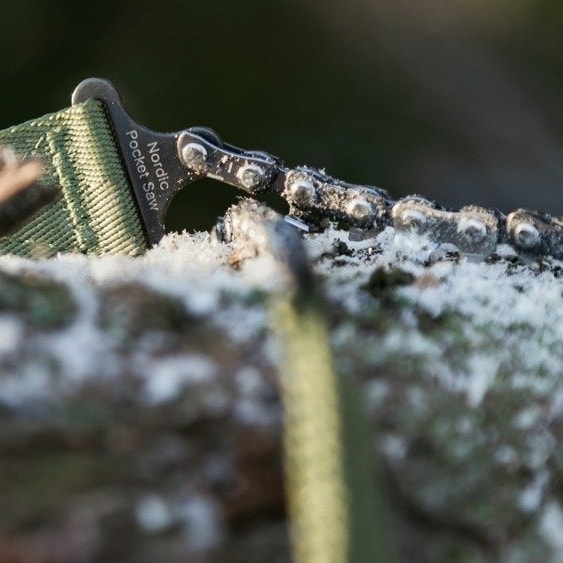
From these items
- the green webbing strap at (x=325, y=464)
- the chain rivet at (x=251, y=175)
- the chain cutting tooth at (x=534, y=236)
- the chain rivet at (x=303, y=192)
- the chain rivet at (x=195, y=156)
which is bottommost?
the green webbing strap at (x=325, y=464)

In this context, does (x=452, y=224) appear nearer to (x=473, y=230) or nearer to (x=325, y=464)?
(x=473, y=230)

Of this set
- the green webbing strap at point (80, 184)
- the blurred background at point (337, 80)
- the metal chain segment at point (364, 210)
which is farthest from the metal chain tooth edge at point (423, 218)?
the blurred background at point (337, 80)

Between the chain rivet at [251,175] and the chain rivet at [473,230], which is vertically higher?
the chain rivet at [251,175]

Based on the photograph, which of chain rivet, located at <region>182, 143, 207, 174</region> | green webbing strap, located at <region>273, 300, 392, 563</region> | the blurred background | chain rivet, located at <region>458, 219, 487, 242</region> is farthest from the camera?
the blurred background

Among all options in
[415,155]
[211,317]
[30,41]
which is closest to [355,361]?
[211,317]

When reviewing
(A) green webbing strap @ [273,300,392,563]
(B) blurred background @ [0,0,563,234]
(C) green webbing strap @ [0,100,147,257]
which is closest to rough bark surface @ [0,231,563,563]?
(A) green webbing strap @ [273,300,392,563]

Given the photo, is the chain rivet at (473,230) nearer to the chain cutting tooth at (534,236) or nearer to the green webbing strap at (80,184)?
the chain cutting tooth at (534,236)

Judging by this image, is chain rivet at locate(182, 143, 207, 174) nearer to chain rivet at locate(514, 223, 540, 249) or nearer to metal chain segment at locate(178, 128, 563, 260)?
metal chain segment at locate(178, 128, 563, 260)

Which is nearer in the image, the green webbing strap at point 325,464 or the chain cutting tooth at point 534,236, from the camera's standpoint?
the green webbing strap at point 325,464
